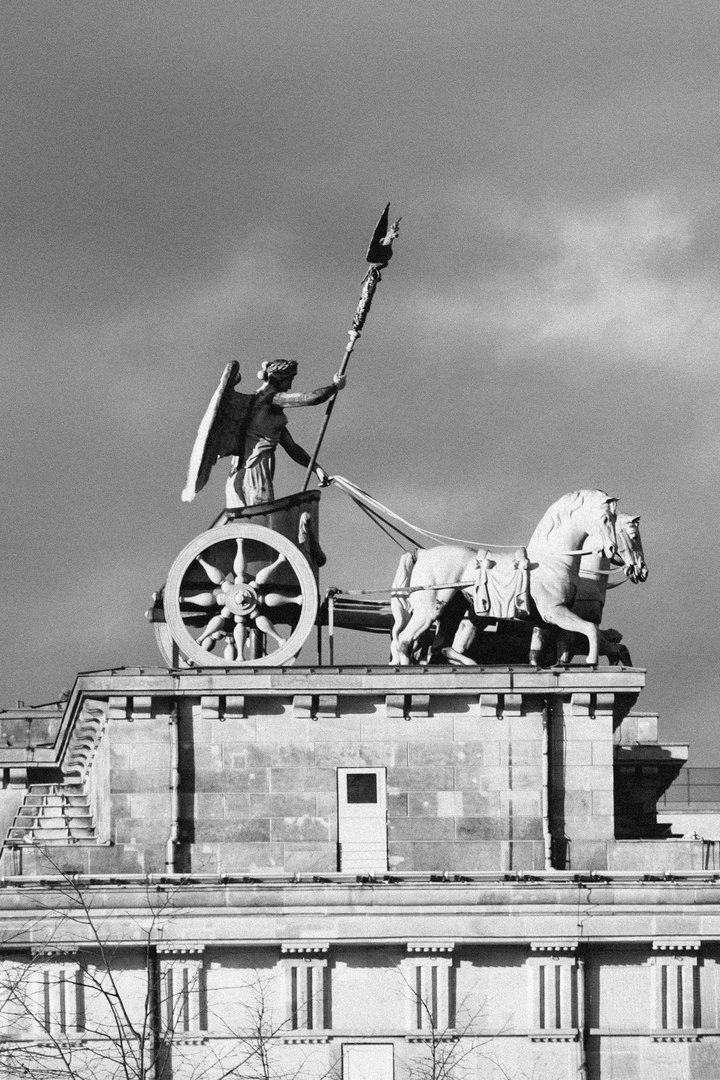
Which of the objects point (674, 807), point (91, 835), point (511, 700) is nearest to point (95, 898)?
point (91, 835)

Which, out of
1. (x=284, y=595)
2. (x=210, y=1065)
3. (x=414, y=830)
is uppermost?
(x=284, y=595)

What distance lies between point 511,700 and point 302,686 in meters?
4.69

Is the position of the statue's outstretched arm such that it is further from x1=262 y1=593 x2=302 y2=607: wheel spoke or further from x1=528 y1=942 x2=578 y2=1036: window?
x1=528 y1=942 x2=578 y2=1036: window

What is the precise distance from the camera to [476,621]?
282ft

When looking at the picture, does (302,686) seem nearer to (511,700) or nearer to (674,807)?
(511,700)

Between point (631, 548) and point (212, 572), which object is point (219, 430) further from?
point (631, 548)

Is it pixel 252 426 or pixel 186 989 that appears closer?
pixel 186 989

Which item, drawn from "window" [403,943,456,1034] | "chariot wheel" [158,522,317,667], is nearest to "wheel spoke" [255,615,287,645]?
"chariot wheel" [158,522,317,667]

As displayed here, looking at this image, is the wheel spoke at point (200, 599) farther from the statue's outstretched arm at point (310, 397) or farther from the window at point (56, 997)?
the window at point (56, 997)

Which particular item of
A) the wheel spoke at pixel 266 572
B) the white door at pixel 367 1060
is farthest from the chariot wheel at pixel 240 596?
the white door at pixel 367 1060

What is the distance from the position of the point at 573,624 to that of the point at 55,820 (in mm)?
12888

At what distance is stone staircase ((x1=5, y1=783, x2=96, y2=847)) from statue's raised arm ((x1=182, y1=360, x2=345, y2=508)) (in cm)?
791

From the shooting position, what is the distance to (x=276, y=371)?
8775cm

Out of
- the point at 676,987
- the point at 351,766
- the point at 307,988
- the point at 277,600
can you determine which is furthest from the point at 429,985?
the point at 277,600
